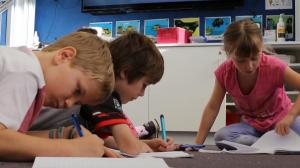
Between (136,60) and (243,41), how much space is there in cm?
49

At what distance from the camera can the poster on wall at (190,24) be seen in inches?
124

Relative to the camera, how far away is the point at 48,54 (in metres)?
0.82

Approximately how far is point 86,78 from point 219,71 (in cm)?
106

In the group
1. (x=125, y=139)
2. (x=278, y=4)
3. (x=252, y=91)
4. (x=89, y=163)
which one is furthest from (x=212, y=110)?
(x=278, y=4)

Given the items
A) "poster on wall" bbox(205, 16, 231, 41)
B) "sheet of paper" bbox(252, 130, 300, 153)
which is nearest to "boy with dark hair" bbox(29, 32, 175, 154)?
"sheet of paper" bbox(252, 130, 300, 153)

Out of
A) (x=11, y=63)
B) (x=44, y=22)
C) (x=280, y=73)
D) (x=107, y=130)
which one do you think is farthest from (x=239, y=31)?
(x=44, y=22)

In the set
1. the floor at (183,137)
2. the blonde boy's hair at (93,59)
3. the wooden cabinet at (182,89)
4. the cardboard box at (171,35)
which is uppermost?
the cardboard box at (171,35)

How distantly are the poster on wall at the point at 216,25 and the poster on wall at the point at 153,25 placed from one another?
32 centimetres

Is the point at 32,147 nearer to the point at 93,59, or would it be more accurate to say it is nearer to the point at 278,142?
the point at 93,59

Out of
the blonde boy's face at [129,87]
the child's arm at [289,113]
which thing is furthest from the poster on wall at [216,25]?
the blonde boy's face at [129,87]

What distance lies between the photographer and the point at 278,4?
9.91ft

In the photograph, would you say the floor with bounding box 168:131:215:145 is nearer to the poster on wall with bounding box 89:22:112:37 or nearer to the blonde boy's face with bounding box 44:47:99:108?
the poster on wall with bounding box 89:22:112:37

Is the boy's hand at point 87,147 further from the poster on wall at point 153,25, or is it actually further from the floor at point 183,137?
the poster on wall at point 153,25

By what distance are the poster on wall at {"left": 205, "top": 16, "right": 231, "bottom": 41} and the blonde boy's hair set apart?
2317mm
